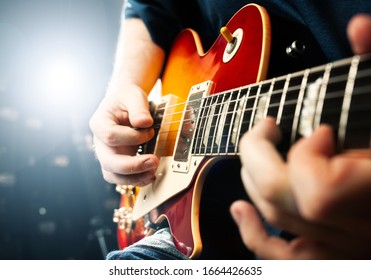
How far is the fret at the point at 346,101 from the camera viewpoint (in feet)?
0.92

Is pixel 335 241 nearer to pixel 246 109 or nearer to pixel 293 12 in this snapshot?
pixel 246 109

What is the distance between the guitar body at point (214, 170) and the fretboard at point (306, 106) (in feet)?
0.16

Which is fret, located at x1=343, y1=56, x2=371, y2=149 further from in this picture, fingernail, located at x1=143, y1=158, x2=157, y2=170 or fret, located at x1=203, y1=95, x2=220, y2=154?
fingernail, located at x1=143, y1=158, x2=157, y2=170

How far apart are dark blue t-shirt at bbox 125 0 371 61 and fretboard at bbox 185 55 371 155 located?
22cm

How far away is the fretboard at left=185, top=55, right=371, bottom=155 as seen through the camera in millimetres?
275

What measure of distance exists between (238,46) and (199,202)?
0.29 meters

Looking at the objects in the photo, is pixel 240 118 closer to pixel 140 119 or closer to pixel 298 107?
pixel 298 107

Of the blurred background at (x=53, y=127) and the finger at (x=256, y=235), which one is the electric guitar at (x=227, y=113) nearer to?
the finger at (x=256, y=235)

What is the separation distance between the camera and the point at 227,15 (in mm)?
692

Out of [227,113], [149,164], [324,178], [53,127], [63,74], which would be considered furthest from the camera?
[53,127]

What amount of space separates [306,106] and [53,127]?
186 centimetres

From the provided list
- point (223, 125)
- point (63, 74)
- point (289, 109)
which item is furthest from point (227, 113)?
point (63, 74)

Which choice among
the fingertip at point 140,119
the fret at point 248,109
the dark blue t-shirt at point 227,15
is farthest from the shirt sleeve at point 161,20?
the fret at point 248,109
